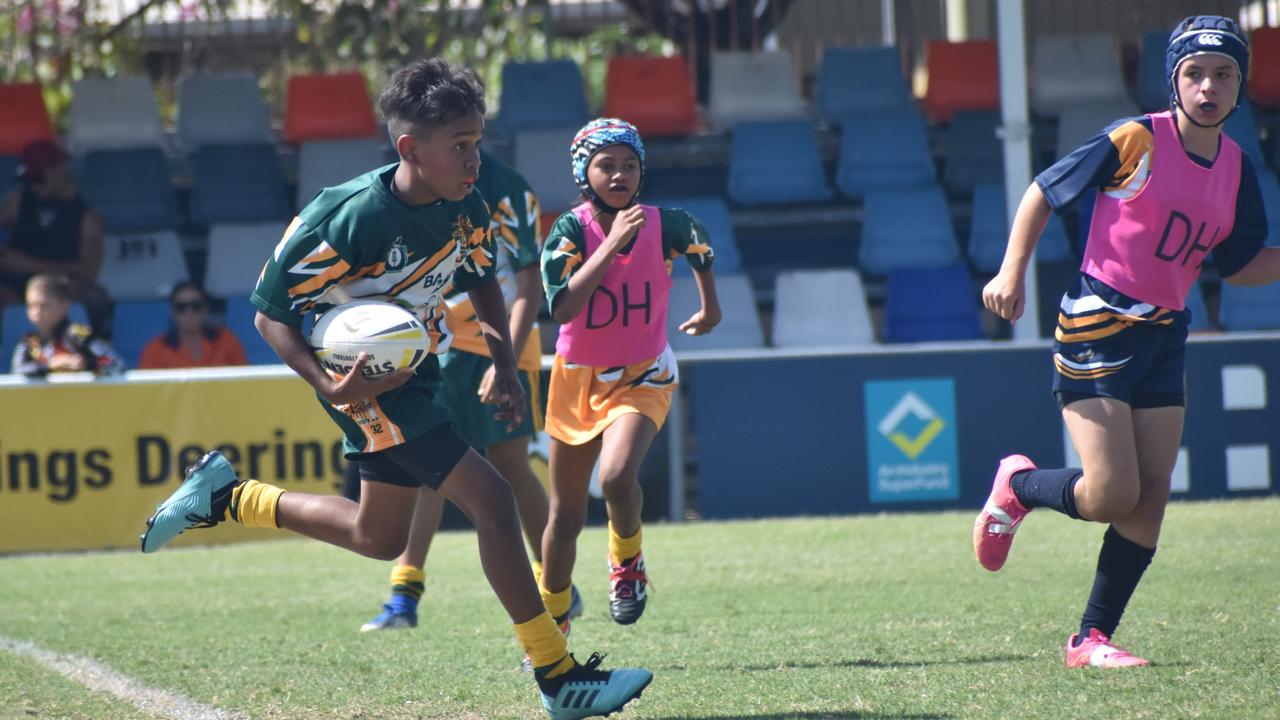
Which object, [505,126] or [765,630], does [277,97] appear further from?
[765,630]

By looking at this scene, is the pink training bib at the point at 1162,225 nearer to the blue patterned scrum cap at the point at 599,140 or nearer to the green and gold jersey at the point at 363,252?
the blue patterned scrum cap at the point at 599,140

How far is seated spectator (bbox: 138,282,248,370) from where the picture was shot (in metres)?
11.3

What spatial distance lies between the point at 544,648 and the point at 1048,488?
6.03ft

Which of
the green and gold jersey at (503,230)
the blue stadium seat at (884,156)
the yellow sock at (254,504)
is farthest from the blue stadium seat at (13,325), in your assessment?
the yellow sock at (254,504)

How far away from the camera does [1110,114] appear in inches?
559

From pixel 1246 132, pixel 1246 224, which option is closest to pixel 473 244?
pixel 1246 224

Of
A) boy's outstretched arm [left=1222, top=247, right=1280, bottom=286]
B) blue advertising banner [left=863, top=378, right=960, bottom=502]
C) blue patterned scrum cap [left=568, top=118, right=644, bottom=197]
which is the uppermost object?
blue patterned scrum cap [left=568, top=118, right=644, bottom=197]

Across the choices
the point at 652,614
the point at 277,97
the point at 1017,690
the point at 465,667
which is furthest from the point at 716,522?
the point at 277,97

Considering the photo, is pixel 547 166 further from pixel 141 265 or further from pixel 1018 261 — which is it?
pixel 1018 261

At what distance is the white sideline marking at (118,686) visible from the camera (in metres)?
4.84

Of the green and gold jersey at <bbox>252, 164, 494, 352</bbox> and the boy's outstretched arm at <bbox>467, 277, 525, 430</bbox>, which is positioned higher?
the green and gold jersey at <bbox>252, 164, 494, 352</bbox>

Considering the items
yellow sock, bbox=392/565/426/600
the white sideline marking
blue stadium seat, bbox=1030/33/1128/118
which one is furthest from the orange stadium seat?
the white sideline marking

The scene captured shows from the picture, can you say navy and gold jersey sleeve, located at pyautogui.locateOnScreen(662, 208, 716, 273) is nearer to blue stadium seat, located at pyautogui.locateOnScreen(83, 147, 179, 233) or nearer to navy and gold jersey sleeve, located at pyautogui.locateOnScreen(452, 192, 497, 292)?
navy and gold jersey sleeve, located at pyautogui.locateOnScreen(452, 192, 497, 292)

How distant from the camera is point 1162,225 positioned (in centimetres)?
498
